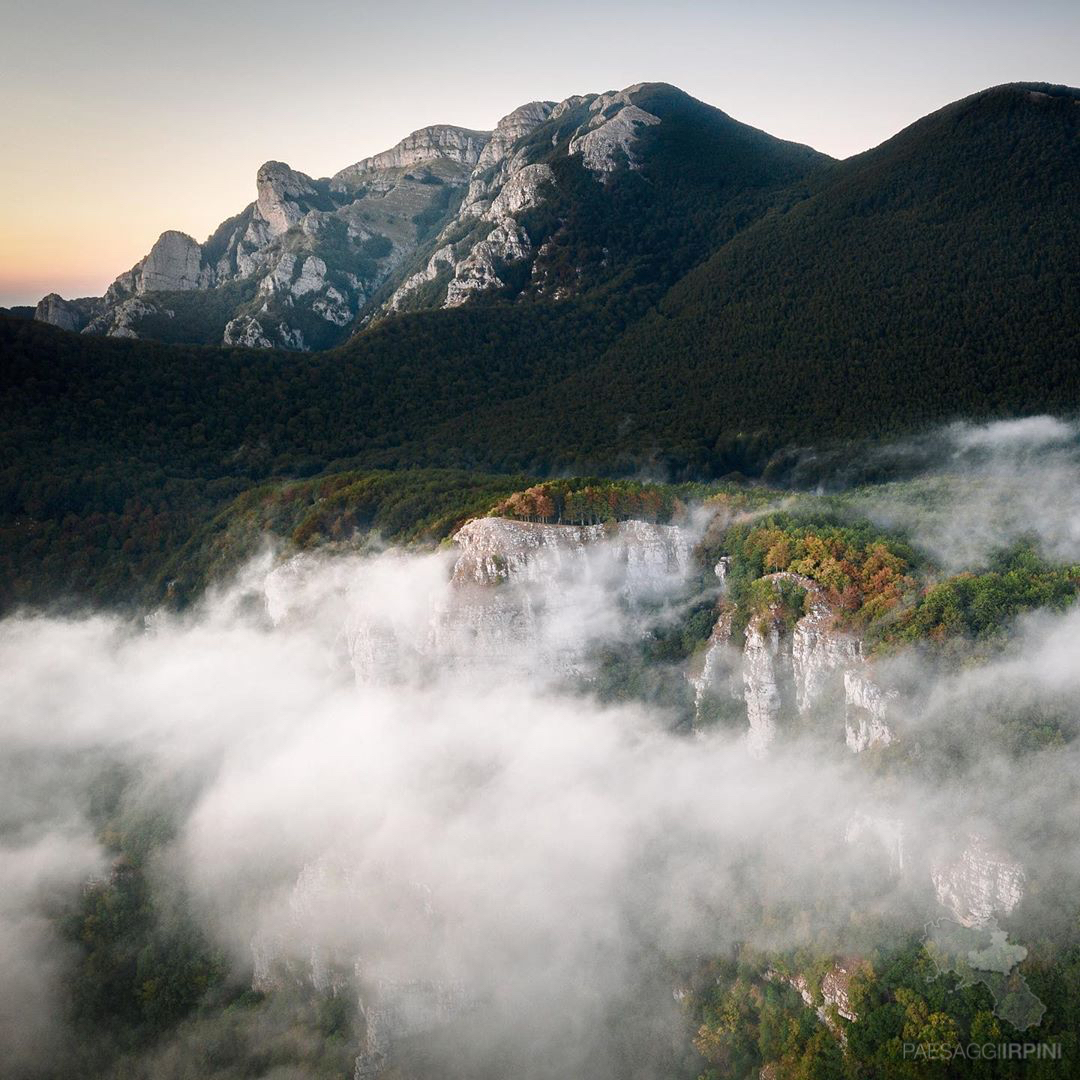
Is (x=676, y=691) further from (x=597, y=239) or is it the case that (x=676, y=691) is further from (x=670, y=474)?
Result: (x=597, y=239)

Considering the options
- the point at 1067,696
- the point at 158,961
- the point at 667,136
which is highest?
the point at 667,136

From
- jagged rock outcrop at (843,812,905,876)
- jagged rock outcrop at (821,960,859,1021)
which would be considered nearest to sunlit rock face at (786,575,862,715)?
jagged rock outcrop at (843,812,905,876)

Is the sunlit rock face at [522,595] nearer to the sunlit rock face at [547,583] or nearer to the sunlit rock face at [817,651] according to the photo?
the sunlit rock face at [547,583]

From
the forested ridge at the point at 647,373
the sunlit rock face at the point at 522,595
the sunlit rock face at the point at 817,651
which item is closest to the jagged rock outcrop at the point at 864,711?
the sunlit rock face at the point at 817,651

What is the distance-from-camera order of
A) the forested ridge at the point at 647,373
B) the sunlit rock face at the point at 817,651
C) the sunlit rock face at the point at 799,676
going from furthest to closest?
the forested ridge at the point at 647,373
the sunlit rock face at the point at 817,651
the sunlit rock face at the point at 799,676

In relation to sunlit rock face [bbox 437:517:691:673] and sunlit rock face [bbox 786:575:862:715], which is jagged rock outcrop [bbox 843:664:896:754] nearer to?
sunlit rock face [bbox 786:575:862:715]

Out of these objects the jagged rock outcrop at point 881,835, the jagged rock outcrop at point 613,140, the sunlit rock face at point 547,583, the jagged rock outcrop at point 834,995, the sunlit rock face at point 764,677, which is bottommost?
the jagged rock outcrop at point 834,995

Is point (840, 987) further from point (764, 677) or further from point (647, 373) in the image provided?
point (647, 373)

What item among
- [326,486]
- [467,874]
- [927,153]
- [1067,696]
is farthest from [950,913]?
[927,153]
